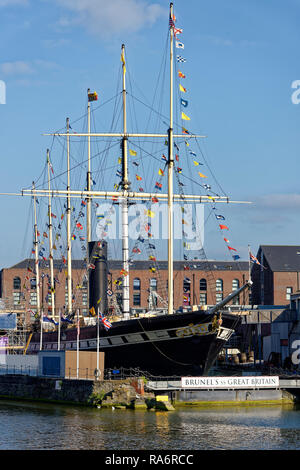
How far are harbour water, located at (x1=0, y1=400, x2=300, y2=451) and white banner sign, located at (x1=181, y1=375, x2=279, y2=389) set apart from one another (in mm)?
1351

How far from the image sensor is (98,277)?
5822cm

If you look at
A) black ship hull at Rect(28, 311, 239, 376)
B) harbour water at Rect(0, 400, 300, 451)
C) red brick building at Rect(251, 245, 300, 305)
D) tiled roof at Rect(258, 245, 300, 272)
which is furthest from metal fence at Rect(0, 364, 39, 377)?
tiled roof at Rect(258, 245, 300, 272)

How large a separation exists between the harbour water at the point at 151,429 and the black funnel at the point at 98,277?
16.6 m

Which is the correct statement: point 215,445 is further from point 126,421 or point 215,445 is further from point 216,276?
point 216,276

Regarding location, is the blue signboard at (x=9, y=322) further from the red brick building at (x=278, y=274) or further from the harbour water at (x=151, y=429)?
the red brick building at (x=278, y=274)

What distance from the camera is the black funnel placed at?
2280 inches

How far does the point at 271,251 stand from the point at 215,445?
68794 millimetres

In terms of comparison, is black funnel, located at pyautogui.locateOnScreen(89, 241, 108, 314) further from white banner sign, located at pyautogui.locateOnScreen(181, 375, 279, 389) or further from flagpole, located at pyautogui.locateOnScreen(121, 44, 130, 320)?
white banner sign, located at pyautogui.locateOnScreen(181, 375, 279, 389)

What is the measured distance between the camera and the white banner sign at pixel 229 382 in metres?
41.6

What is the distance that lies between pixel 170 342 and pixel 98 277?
515 inches

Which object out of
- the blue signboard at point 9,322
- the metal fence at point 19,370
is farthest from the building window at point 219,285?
the metal fence at point 19,370

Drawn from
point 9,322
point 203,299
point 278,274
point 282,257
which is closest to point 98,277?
point 9,322

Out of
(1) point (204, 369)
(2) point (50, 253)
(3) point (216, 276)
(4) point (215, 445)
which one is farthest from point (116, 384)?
(3) point (216, 276)

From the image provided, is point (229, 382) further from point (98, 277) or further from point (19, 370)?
point (98, 277)
